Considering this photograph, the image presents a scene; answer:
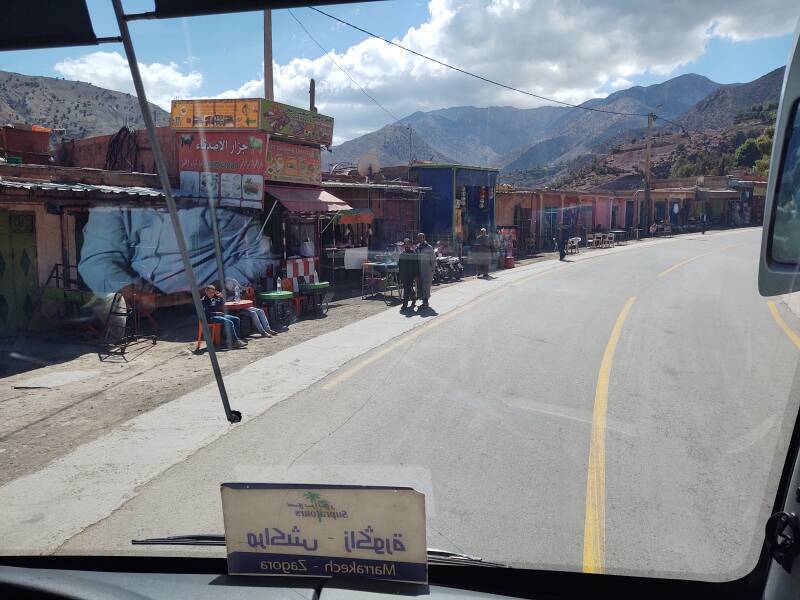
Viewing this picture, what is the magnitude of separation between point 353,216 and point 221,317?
11.0 meters

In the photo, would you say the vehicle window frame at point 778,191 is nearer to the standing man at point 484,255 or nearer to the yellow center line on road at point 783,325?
the yellow center line on road at point 783,325

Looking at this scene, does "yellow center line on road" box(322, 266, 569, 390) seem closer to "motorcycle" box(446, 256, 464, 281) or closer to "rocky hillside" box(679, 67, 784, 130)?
→ "motorcycle" box(446, 256, 464, 281)

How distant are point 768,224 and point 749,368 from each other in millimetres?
7143

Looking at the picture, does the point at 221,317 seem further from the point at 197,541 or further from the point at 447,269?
the point at 447,269

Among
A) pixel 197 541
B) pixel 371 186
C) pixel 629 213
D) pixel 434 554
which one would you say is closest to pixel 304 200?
pixel 371 186

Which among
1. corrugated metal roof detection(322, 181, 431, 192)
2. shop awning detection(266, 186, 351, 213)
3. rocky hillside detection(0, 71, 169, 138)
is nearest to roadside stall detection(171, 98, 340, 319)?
shop awning detection(266, 186, 351, 213)

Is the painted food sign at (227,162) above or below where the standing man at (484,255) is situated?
above

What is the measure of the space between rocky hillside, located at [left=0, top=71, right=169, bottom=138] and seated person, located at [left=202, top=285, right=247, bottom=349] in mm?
3657

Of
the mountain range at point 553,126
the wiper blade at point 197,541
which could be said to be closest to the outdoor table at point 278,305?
the mountain range at point 553,126

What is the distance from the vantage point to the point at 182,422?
6.69 meters

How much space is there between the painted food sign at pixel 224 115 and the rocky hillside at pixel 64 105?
2.01 m

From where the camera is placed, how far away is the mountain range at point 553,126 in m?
6.90

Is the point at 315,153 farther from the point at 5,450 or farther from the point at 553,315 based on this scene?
the point at 5,450

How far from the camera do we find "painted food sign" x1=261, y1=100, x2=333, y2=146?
16.9 meters
